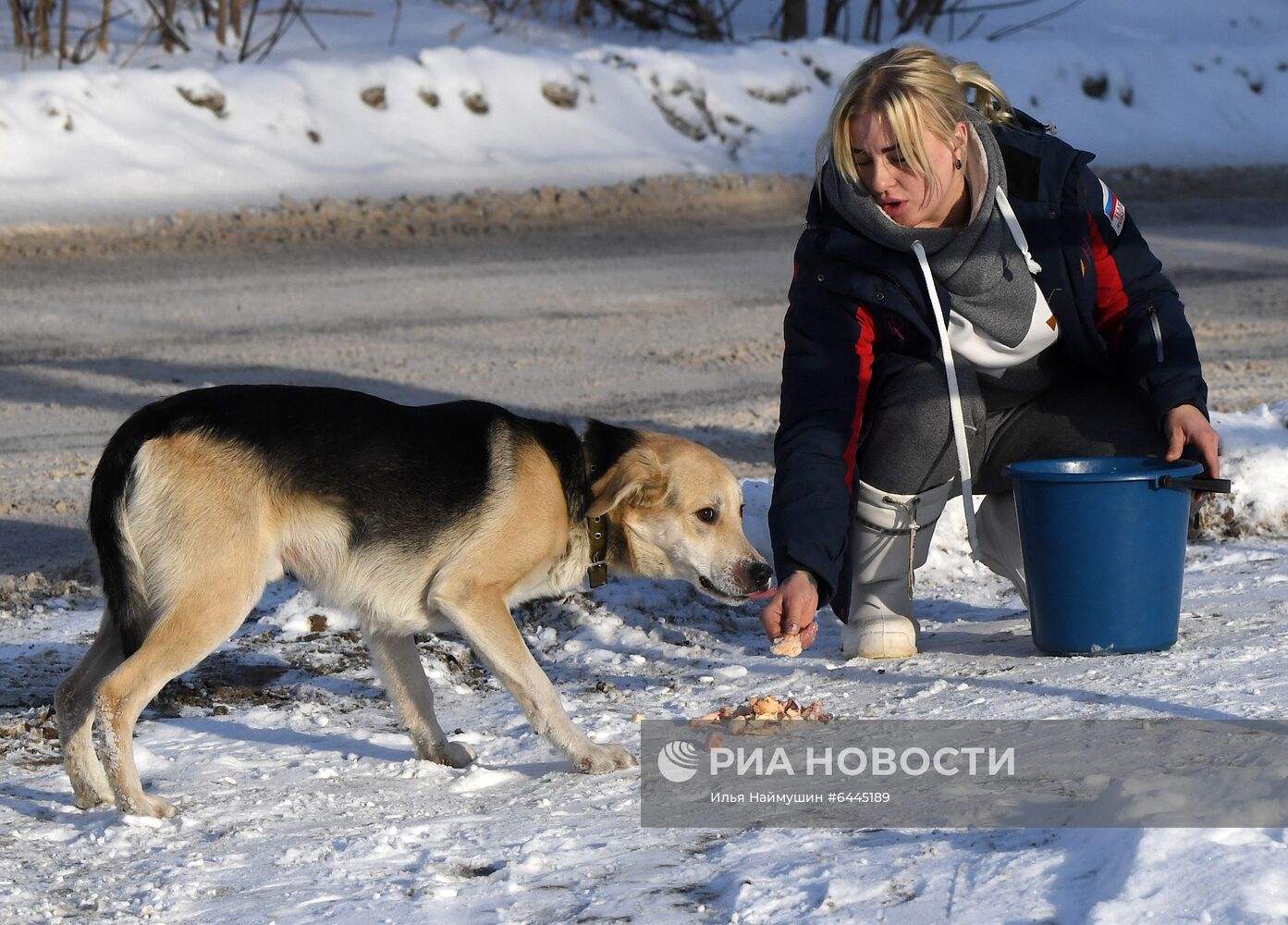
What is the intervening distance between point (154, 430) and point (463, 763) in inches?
46.8

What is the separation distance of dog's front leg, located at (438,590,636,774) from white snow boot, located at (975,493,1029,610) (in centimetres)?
157

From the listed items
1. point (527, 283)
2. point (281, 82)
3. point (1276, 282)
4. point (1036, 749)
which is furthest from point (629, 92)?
point (1036, 749)

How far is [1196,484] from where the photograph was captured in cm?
424

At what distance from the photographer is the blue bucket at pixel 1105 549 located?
431cm

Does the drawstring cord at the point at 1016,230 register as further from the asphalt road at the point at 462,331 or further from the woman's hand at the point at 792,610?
the asphalt road at the point at 462,331

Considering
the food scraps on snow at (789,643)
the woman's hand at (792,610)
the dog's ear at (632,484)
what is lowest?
the food scraps on snow at (789,643)

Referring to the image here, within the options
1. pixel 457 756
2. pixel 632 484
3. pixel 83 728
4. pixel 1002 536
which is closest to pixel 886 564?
pixel 1002 536

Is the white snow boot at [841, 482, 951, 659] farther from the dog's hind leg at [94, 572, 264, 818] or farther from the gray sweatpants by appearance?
the dog's hind leg at [94, 572, 264, 818]

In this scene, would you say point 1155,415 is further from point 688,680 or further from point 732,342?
point 732,342

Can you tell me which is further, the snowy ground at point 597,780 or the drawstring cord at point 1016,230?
the drawstring cord at point 1016,230

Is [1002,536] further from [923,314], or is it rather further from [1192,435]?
[923,314]

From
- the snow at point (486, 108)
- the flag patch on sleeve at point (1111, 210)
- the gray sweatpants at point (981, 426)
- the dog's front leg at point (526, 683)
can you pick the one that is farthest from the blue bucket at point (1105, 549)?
the snow at point (486, 108)

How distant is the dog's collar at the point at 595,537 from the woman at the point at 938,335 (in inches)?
18.5

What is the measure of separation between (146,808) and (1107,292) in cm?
301
